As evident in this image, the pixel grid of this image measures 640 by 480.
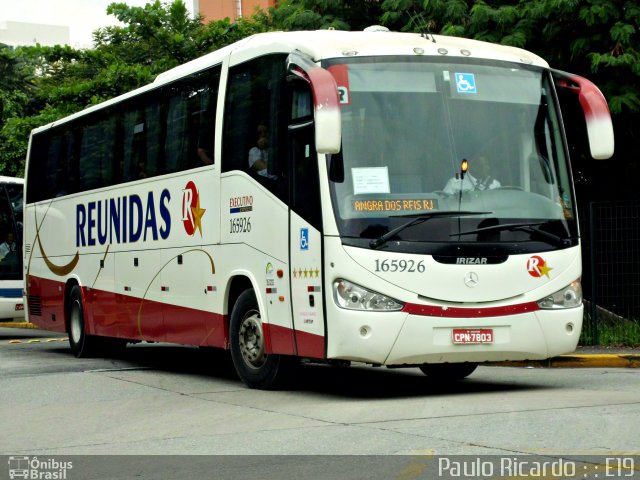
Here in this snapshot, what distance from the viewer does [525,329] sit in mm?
11031

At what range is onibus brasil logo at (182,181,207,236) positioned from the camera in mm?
13641

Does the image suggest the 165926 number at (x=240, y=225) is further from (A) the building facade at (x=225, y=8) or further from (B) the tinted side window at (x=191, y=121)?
(A) the building facade at (x=225, y=8)

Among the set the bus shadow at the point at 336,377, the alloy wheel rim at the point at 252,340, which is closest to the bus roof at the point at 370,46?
the alloy wheel rim at the point at 252,340

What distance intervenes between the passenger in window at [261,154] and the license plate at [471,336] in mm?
2414

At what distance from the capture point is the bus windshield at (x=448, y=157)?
1074 centimetres

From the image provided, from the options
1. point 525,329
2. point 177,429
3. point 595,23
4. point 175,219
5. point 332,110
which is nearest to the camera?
point 177,429

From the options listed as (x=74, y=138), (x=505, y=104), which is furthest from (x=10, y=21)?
(x=505, y=104)

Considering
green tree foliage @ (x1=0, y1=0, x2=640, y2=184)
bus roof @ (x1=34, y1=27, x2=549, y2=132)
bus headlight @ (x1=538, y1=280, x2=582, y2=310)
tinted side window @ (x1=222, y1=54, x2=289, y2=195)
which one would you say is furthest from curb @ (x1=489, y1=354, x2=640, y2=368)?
tinted side window @ (x1=222, y1=54, x2=289, y2=195)

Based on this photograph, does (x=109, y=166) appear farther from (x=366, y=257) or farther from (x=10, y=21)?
(x=10, y=21)

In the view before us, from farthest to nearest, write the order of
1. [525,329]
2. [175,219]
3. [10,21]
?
1. [10,21]
2. [175,219]
3. [525,329]

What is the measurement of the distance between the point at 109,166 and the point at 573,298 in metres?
7.73

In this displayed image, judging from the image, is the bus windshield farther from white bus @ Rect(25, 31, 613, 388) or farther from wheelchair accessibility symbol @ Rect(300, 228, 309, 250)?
wheelchair accessibility symbol @ Rect(300, 228, 309, 250)

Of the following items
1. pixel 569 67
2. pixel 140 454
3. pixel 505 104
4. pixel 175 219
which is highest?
pixel 569 67
